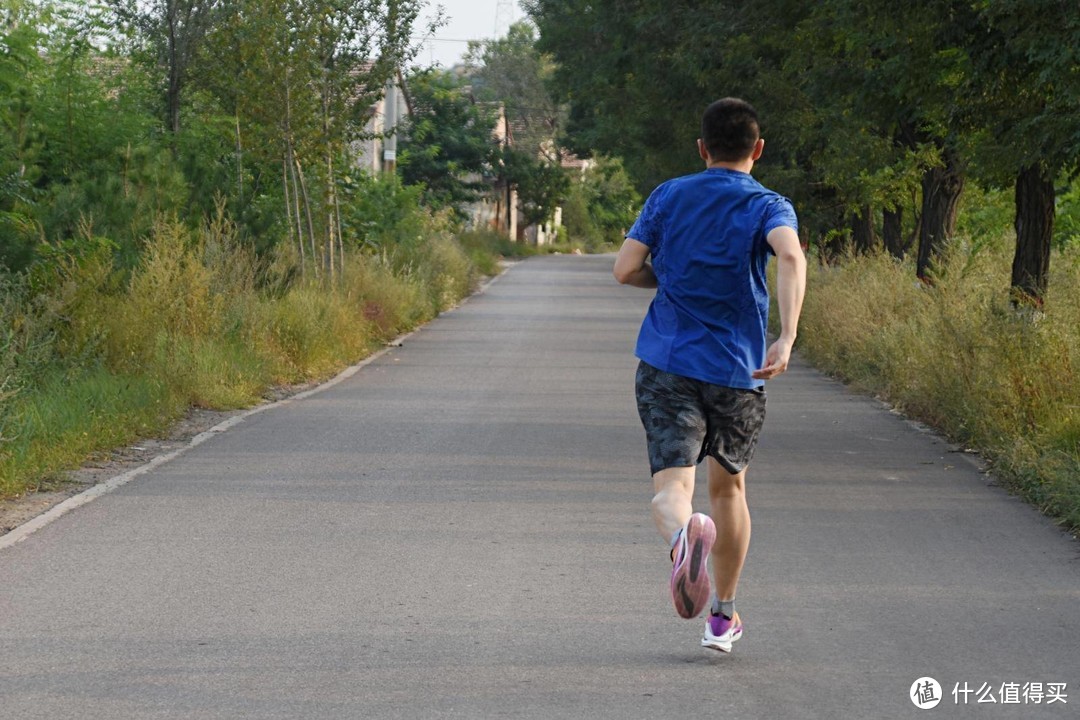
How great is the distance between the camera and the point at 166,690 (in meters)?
5.12

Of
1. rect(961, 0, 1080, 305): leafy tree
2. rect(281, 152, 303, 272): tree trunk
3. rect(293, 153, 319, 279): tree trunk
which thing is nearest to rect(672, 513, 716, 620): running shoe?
rect(961, 0, 1080, 305): leafy tree

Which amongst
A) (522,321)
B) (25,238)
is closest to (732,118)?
(25,238)

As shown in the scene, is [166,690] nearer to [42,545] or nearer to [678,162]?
[42,545]

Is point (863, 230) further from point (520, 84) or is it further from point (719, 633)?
point (520, 84)

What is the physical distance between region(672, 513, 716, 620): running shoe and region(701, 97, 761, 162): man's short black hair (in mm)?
1280

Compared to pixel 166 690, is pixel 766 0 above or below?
above

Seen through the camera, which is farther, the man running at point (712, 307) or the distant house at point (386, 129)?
the distant house at point (386, 129)

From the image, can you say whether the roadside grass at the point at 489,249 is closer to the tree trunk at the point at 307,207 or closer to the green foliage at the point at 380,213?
the green foliage at the point at 380,213

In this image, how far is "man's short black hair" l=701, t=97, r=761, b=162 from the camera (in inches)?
219

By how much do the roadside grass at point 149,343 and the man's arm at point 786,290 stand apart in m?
5.01

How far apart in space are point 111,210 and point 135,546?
946 centimetres

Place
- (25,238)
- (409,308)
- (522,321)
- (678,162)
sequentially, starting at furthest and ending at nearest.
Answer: (678,162), (522,321), (409,308), (25,238)

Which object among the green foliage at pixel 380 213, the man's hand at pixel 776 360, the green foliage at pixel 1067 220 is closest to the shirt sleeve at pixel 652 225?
the man's hand at pixel 776 360

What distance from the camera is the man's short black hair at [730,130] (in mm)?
5555
